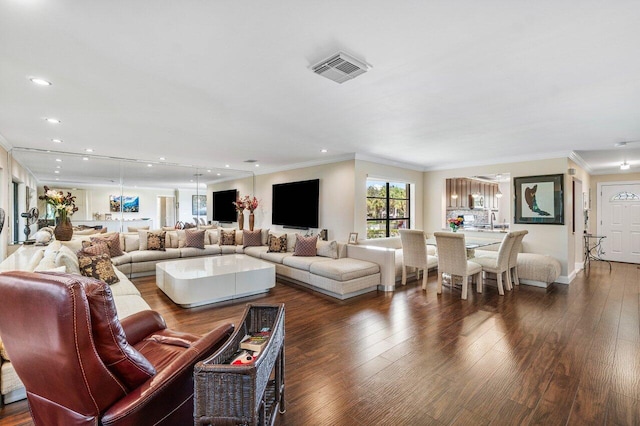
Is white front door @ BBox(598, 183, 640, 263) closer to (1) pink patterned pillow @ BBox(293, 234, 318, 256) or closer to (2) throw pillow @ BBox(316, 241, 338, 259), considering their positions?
(2) throw pillow @ BBox(316, 241, 338, 259)

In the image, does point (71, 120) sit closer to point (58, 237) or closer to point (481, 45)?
point (58, 237)

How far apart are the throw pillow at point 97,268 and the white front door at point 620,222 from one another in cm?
1059

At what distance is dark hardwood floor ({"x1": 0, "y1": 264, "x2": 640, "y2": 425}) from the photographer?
78.1 inches

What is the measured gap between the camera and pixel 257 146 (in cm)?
500

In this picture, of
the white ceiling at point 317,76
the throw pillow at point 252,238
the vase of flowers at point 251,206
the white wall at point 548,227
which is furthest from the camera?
the vase of flowers at point 251,206

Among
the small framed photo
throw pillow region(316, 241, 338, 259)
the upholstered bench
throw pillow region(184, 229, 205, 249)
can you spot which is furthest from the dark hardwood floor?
throw pillow region(184, 229, 205, 249)

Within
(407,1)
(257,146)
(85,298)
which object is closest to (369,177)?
(257,146)

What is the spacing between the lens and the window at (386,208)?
6.30 metres

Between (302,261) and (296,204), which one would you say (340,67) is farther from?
(296,204)

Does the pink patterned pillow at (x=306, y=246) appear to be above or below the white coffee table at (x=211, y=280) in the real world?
Result: above

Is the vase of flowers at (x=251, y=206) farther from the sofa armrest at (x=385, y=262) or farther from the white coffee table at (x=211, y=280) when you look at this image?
the sofa armrest at (x=385, y=262)

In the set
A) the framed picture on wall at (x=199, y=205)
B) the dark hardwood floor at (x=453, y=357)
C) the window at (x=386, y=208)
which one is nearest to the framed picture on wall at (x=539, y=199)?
the dark hardwood floor at (x=453, y=357)

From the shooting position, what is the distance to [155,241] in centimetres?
615

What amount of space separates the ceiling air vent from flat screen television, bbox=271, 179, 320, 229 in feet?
13.0
